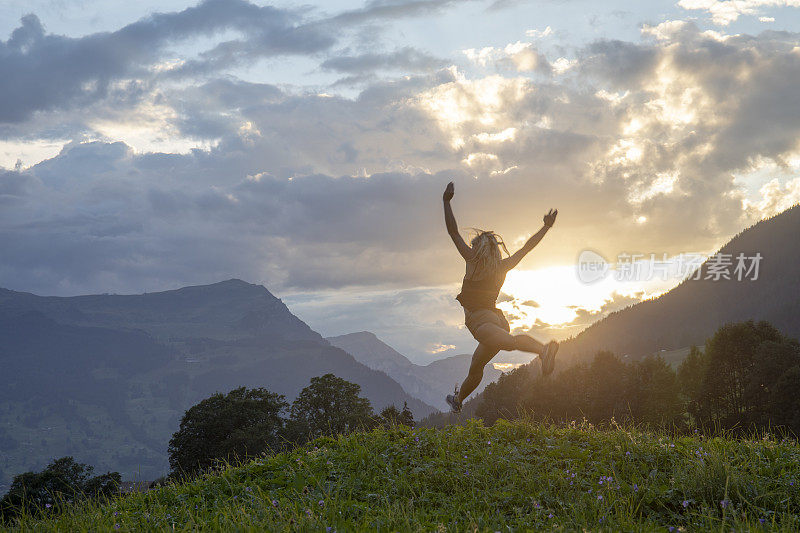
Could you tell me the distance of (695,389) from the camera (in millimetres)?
59312

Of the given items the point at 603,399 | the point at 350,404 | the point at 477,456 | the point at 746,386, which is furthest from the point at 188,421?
the point at 477,456

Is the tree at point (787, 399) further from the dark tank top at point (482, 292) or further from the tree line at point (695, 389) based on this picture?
the dark tank top at point (482, 292)

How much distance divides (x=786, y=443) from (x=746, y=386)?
1491 inches

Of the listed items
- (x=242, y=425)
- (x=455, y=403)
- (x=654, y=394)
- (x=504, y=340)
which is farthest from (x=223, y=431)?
(x=504, y=340)

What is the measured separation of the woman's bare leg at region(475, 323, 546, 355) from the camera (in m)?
11.4

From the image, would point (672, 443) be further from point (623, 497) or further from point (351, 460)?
point (351, 460)

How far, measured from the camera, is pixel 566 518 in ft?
27.5

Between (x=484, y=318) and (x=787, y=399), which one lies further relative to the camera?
(x=787, y=399)

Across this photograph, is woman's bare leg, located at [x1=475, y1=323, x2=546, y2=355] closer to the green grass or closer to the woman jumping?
the woman jumping

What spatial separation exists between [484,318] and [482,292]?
63cm

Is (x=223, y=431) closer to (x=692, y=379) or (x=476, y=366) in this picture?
(x=476, y=366)

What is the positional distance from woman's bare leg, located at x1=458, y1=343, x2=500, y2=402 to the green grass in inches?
32.1

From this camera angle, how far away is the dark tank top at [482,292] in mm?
13055

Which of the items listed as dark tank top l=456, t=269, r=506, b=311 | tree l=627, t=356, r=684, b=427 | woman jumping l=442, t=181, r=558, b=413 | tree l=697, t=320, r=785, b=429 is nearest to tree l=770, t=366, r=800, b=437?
tree l=697, t=320, r=785, b=429
